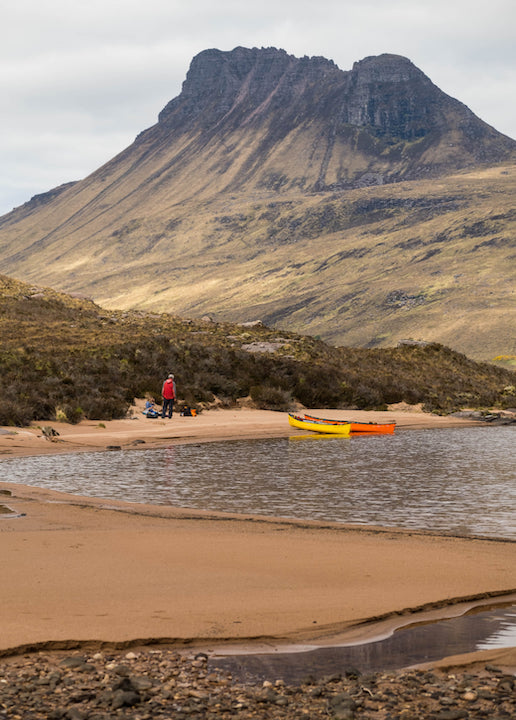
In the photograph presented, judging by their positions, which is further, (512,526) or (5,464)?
(5,464)

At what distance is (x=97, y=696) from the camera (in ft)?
19.5

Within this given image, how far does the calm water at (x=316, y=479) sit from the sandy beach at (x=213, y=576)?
1576 millimetres

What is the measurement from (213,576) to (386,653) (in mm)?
2941

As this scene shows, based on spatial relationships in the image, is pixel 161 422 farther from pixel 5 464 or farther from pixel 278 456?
pixel 5 464

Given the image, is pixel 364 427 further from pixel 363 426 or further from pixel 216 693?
pixel 216 693

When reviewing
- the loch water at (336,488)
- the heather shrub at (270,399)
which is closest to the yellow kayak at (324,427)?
the loch water at (336,488)

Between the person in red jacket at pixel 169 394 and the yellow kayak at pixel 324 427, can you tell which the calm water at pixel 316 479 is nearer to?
the yellow kayak at pixel 324 427

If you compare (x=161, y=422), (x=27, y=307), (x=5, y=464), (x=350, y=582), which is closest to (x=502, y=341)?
(x=27, y=307)

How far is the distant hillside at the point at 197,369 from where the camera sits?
115 ft

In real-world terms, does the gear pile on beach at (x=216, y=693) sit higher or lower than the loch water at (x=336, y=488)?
lower

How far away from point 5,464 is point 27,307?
152ft

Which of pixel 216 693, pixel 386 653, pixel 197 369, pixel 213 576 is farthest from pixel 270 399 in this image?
pixel 216 693

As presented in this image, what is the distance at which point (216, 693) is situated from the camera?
239 inches

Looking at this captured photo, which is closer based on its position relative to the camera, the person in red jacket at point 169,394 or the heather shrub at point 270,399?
the person in red jacket at point 169,394
